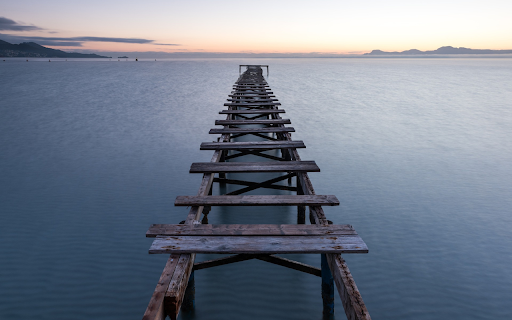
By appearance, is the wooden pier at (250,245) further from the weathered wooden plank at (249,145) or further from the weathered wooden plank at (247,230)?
the weathered wooden plank at (249,145)

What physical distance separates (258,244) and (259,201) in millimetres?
1278

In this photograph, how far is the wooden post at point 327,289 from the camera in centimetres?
395

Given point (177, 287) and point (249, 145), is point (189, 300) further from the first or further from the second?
point (249, 145)

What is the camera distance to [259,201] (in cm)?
459

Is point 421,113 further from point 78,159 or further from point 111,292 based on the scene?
point 111,292

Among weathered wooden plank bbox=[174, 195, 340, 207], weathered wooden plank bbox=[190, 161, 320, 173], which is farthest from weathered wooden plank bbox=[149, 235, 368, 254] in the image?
weathered wooden plank bbox=[190, 161, 320, 173]

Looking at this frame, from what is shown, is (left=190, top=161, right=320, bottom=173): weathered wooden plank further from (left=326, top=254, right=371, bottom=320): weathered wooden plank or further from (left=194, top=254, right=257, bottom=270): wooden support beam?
(left=326, top=254, right=371, bottom=320): weathered wooden plank

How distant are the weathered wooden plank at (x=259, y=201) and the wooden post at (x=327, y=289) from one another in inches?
29.6

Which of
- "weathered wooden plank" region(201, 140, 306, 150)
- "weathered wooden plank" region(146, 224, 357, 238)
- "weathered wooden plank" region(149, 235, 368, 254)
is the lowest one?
"weathered wooden plank" region(149, 235, 368, 254)

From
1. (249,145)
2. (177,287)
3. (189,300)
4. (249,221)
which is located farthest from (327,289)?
(249,145)

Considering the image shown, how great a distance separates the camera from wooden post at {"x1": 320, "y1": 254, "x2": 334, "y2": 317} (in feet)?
13.0

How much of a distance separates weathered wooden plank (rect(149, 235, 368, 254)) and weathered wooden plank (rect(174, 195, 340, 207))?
967 mm

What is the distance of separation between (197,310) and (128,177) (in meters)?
6.27

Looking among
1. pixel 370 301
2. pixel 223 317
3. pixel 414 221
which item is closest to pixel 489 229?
pixel 414 221
